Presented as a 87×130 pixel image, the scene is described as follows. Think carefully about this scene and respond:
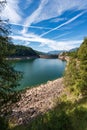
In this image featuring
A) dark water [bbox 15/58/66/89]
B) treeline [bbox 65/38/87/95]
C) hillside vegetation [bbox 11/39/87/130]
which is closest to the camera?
hillside vegetation [bbox 11/39/87/130]

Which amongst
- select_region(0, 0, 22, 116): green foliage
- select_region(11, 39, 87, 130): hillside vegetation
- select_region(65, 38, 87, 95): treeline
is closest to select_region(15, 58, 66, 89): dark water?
select_region(65, 38, 87, 95): treeline

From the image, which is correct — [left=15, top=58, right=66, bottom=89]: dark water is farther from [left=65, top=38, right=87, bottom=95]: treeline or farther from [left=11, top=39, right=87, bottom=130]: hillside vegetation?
[left=11, top=39, right=87, bottom=130]: hillside vegetation

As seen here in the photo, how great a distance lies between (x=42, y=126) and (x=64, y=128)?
49.8 inches

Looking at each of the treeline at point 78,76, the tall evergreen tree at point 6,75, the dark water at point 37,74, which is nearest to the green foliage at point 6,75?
the tall evergreen tree at point 6,75

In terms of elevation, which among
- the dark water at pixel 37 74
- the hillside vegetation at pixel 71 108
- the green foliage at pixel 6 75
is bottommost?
the dark water at pixel 37 74

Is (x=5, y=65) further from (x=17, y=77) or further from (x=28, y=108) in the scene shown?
(x=28, y=108)

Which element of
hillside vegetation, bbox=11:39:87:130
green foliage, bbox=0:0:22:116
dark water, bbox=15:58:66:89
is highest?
green foliage, bbox=0:0:22:116

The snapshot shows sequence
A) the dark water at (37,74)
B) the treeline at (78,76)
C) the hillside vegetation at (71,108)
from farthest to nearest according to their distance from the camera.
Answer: the dark water at (37,74) → the treeline at (78,76) → the hillside vegetation at (71,108)

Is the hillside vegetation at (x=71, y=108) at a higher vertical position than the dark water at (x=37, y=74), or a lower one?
higher

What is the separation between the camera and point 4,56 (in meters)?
14.4

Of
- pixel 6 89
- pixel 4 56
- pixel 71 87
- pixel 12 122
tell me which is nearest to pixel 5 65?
pixel 4 56

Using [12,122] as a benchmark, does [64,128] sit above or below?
above

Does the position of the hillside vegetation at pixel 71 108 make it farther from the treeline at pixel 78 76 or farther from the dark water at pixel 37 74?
the dark water at pixel 37 74

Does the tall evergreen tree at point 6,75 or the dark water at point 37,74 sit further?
the dark water at point 37,74
